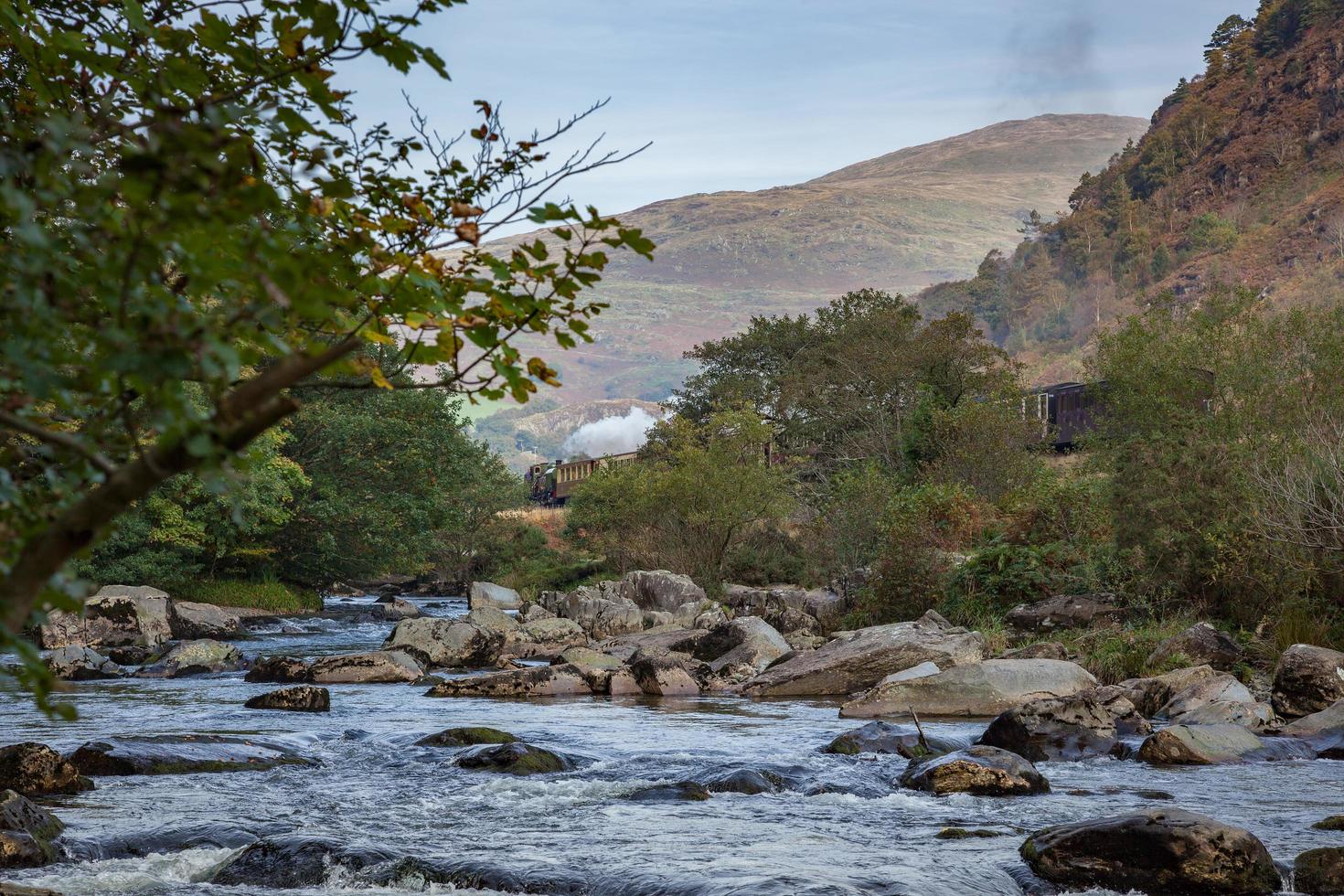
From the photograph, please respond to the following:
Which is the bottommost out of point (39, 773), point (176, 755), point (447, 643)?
point (447, 643)

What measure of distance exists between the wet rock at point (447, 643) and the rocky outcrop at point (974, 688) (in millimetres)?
8676

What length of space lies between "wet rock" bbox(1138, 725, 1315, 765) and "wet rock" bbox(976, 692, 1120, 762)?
1.61 feet

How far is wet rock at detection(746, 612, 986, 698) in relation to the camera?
660 inches

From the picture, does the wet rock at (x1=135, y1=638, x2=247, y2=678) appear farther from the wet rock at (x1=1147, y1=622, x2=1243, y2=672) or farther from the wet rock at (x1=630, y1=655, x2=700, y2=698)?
the wet rock at (x1=1147, y1=622, x2=1243, y2=672)

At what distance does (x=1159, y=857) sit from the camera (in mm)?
7309

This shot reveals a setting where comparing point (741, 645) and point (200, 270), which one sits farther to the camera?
point (741, 645)

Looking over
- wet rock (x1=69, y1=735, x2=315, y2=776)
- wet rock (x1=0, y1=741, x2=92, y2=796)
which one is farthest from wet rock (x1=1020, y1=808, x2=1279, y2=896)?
wet rock (x1=0, y1=741, x2=92, y2=796)

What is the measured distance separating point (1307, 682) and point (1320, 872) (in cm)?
693

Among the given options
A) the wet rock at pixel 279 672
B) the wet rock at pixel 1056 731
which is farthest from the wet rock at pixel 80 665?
the wet rock at pixel 1056 731

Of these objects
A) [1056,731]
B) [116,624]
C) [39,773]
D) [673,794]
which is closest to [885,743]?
[1056,731]

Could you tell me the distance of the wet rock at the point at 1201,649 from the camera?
1554cm

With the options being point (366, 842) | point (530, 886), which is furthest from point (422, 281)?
point (366, 842)

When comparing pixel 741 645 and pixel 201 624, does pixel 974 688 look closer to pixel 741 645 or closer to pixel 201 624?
pixel 741 645

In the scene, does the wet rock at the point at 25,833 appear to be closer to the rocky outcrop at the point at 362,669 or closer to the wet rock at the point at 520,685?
the wet rock at the point at 520,685
